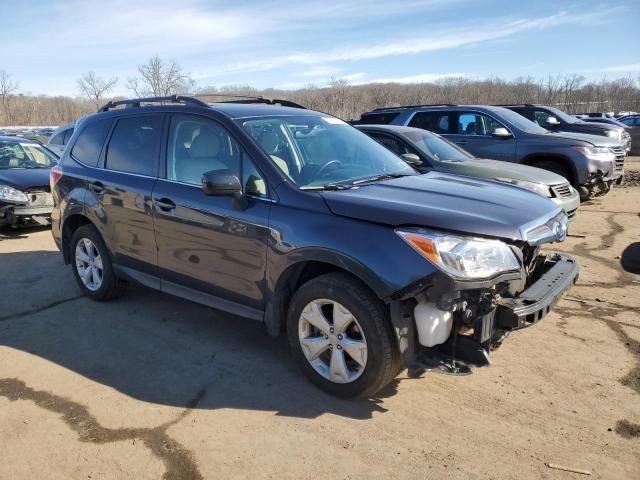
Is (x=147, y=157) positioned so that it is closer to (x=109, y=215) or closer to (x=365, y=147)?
(x=109, y=215)

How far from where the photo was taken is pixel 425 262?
2.87 meters

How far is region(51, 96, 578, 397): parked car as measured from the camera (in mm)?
2973

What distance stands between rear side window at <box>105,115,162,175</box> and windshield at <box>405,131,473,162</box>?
161 inches

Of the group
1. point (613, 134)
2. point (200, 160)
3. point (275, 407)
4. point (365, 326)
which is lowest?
point (275, 407)

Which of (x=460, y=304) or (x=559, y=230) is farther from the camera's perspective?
(x=559, y=230)

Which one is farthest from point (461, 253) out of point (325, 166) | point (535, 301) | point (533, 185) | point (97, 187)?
point (533, 185)

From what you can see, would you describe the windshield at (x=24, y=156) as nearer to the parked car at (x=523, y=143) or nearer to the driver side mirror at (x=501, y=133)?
the parked car at (x=523, y=143)

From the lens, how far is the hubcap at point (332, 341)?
10.5ft

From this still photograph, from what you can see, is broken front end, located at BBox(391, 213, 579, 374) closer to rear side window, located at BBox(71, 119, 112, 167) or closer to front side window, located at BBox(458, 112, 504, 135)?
rear side window, located at BBox(71, 119, 112, 167)

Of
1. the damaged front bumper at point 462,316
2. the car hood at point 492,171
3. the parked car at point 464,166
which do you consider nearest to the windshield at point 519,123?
the parked car at point 464,166

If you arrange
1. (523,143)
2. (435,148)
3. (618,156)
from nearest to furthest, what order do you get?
(435,148)
(523,143)
(618,156)

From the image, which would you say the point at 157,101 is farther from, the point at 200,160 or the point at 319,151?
the point at 319,151

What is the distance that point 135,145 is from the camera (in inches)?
183

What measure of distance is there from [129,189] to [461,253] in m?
2.94
